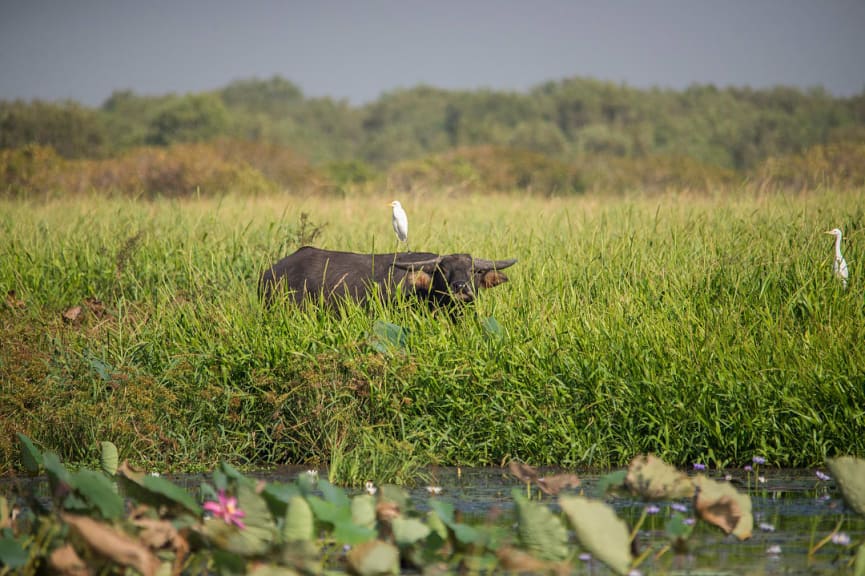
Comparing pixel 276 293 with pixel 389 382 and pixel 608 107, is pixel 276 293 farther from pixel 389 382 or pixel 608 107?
pixel 608 107

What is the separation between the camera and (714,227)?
A: 995cm

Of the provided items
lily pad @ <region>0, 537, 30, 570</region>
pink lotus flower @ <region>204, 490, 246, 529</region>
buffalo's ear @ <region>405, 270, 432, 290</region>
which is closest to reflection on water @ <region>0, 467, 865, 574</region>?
pink lotus flower @ <region>204, 490, 246, 529</region>

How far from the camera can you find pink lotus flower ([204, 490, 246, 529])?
374cm

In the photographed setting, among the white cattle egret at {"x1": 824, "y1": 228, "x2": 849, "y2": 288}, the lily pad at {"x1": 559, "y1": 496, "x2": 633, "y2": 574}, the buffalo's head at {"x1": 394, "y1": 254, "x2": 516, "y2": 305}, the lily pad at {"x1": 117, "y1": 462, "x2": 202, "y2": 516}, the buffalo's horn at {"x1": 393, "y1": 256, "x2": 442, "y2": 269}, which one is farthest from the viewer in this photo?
the buffalo's horn at {"x1": 393, "y1": 256, "x2": 442, "y2": 269}

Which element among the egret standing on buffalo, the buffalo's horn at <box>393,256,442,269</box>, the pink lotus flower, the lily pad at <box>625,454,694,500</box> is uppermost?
the egret standing on buffalo

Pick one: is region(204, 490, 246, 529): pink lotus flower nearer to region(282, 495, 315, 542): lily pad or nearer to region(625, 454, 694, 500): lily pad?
region(282, 495, 315, 542): lily pad

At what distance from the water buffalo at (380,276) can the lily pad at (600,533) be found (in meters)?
3.71

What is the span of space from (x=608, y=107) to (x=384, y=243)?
58841 mm

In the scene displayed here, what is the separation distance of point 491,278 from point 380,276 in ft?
3.02

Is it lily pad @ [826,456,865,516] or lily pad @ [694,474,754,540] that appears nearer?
lily pad @ [694,474,754,540]

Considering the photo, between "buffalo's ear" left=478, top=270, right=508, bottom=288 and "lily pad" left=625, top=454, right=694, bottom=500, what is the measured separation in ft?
12.5

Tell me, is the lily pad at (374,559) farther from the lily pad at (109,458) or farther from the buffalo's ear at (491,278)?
the buffalo's ear at (491,278)

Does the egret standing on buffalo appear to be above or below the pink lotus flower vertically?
above

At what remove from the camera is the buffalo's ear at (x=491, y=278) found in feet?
25.3
